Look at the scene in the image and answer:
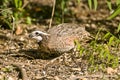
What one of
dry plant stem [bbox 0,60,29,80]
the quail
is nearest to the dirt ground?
dry plant stem [bbox 0,60,29,80]

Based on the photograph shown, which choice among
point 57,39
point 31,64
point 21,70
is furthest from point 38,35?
point 21,70

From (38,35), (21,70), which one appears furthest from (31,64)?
(38,35)

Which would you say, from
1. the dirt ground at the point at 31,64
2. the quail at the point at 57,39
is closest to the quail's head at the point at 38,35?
the quail at the point at 57,39

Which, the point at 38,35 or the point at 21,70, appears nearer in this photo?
the point at 21,70

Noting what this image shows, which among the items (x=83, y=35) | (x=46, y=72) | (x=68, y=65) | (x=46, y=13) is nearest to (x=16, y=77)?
(x=46, y=72)

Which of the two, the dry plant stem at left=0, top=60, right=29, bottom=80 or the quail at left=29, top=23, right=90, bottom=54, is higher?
the quail at left=29, top=23, right=90, bottom=54

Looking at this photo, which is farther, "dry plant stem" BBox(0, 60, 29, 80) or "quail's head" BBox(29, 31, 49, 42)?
"quail's head" BBox(29, 31, 49, 42)

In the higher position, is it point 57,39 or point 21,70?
point 57,39

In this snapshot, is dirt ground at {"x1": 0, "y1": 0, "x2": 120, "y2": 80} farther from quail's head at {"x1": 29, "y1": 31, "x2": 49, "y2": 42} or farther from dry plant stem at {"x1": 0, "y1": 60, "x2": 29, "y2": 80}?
quail's head at {"x1": 29, "y1": 31, "x2": 49, "y2": 42}

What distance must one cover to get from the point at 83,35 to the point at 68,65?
1.69ft

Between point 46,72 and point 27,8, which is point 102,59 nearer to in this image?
point 46,72

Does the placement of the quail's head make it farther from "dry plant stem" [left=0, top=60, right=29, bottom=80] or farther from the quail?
"dry plant stem" [left=0, top=60, right=29, bottom=80]

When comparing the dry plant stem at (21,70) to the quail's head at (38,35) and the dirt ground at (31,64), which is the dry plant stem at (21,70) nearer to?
the dirt ground at (31,64)

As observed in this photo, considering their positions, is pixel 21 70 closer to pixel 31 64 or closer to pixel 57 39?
pixel 31 64
